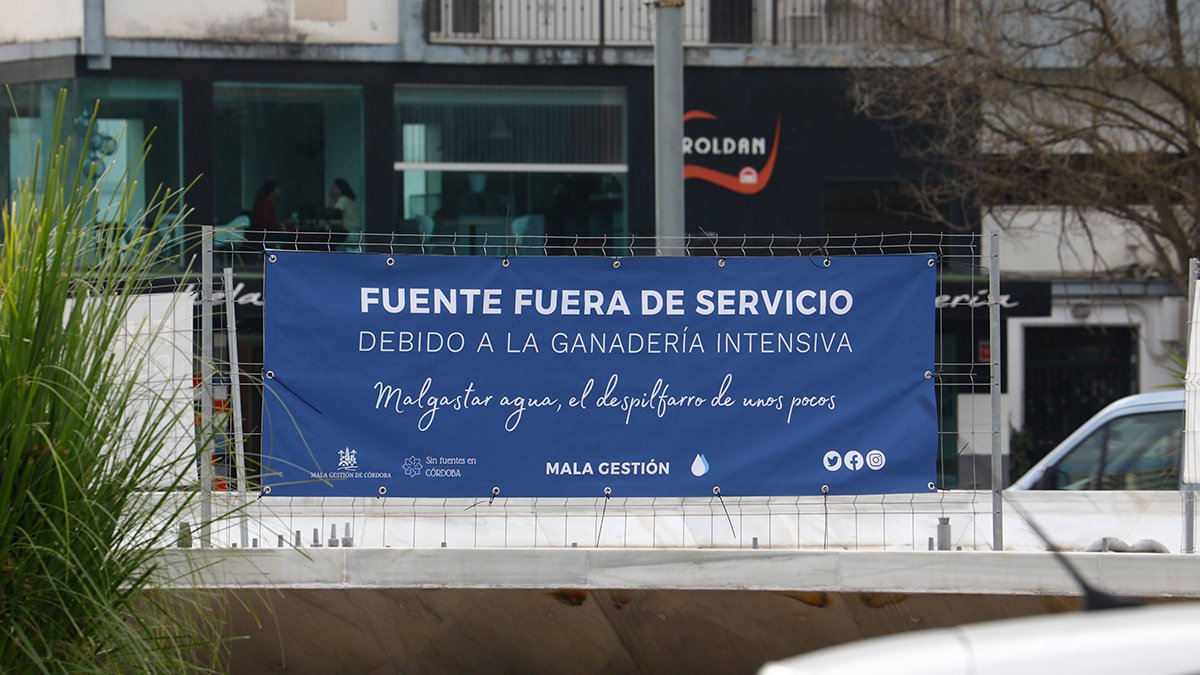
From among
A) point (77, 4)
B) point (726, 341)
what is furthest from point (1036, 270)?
point (726, 341)

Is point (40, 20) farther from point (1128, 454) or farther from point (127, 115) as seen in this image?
point (1128, 454)

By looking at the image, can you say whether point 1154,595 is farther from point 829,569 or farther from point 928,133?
point 928,133

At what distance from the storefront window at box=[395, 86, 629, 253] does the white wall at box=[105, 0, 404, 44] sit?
37.6 inches

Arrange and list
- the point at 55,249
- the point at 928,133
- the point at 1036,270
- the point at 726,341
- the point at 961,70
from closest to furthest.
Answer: the point at 55,249 < the point at 726,341 < the point at 961,70 < the point at 928,133 < the point at 1036,270

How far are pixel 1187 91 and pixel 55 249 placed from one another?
14533 millimetres

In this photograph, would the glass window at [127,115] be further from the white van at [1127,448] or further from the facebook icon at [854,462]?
the facebook icon at [854,462]

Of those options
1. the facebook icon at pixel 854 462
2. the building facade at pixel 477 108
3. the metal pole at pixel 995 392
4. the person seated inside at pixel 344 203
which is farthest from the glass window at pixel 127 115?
the metal pole at pixel 995 392

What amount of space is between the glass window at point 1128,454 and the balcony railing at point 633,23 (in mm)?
9143

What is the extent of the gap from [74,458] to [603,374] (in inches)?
112

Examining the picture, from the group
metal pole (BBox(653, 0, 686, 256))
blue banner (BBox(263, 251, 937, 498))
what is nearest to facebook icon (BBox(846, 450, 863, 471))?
blue banner (BBox(263, 251, 937, 498))

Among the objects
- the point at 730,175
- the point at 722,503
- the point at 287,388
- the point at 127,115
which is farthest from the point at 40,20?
the point at 722,503

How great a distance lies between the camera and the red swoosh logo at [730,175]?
20562mm

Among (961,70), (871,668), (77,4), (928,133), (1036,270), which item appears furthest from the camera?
(1036,270)

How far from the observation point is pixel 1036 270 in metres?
26.2
